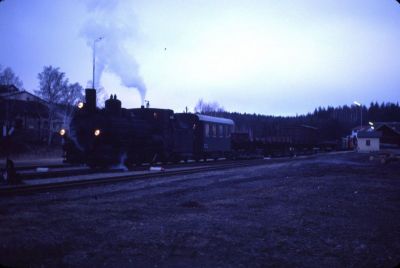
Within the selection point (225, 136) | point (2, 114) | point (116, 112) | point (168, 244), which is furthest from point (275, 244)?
point (2, 114)

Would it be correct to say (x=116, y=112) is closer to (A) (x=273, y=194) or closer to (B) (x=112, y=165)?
(B) (x=112, y=165)

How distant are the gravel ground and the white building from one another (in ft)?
176

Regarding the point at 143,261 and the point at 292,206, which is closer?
the point at 143,261

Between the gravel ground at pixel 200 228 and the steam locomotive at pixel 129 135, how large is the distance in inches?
263

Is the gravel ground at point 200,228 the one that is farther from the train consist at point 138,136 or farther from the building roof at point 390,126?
the building roof at point 390,126

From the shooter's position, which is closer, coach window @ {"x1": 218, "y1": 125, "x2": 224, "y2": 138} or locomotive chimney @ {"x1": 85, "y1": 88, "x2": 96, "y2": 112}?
locomotive chimney @ {"x1": 85, "y1": 88, "x2": 96, "y2": 112}

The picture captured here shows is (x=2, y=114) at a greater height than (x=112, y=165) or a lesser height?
greater

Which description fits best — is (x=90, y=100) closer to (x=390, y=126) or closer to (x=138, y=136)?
Answer: (x=138, y=136)

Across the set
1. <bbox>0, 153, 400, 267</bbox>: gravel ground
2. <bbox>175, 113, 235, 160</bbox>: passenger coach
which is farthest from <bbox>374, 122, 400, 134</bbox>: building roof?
<bbox>0, 153, 400, 267</bbox>: gravel ground

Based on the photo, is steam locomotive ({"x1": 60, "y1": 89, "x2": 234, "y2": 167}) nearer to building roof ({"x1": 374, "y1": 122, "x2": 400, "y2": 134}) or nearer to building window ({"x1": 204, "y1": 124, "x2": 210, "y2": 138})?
building window ({"x1": 204, "y1": 124, "x2": 210, "y2": 138})

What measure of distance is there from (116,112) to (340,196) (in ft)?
38.9

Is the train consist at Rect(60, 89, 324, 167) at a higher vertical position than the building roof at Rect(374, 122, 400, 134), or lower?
lower

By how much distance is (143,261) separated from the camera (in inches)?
199

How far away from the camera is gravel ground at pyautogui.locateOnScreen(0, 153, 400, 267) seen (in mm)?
5191
